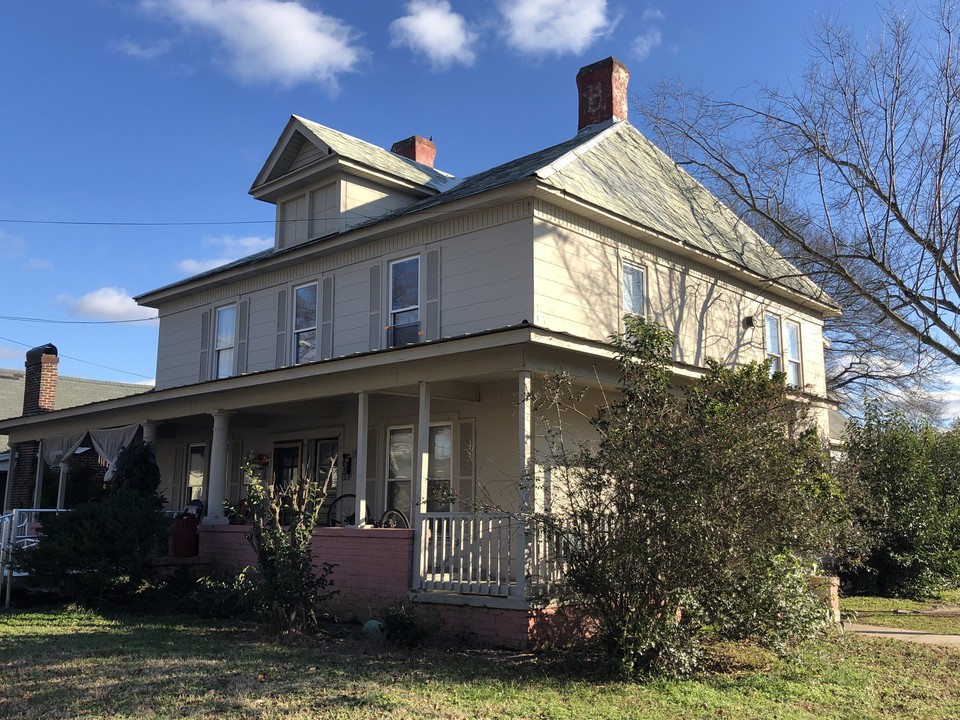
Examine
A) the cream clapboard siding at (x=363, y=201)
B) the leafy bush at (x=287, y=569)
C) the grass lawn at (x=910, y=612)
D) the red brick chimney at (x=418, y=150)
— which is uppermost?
the red brick chimney at (x=418, y=150)

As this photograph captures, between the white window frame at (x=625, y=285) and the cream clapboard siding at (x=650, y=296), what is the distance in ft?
0.21

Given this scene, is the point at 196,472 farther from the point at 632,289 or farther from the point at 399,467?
the point at 632,289

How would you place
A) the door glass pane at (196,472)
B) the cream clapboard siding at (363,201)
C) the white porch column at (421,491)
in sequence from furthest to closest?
1. the door glass pane at (196,472)
2. the cream clapboard siding at (363,201)
3. the white porch column at (421,491)

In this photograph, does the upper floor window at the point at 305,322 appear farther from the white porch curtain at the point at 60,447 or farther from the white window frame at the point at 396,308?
the white porch curtain at the point at 60,447

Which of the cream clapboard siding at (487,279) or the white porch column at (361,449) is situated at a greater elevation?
the cream clapboard siding at (487,279)

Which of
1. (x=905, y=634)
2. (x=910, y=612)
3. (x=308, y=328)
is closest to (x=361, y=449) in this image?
(x=308, y=328)

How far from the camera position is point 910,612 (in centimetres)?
1347

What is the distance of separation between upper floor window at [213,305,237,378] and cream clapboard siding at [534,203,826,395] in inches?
300

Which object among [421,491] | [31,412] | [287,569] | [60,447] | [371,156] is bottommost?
[287,569]

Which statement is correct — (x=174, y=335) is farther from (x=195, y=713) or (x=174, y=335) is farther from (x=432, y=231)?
(x=195, y=713)

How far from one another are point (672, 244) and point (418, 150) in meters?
8.10

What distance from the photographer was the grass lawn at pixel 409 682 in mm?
6750

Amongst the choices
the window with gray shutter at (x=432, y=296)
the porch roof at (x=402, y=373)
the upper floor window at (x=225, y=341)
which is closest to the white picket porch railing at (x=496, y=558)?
the porch roof at (x=402, y=373)

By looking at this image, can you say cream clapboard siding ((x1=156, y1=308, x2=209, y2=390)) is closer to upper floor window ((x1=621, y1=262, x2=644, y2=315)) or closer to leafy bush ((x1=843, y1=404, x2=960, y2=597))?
upper floor window ((x1=621, y1=262, x2=644, y2=315))
